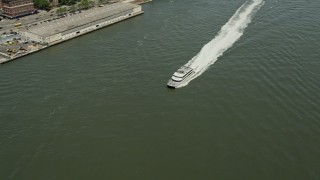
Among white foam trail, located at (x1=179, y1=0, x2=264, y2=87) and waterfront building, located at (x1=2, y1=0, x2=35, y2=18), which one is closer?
white foam trail, located at (x1=179, y1=0, x2=264, y2=87)

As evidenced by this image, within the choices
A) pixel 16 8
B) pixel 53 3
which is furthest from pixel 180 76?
pixel 53 3

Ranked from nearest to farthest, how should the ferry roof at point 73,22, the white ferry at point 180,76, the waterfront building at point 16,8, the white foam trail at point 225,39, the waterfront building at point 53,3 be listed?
1. the white ferry at point 180,76
2. the white foam trail at point 225,39
3. the ferry roof at point 73,22
4. the waterfront building at point 16,8
5. the waterfront building at point 53,3

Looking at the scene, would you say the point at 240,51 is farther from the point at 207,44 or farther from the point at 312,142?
the point at 312,142

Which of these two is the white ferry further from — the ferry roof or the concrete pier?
the ferry roof

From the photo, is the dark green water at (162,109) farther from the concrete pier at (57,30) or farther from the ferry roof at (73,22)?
the ferry roof at (73,22)

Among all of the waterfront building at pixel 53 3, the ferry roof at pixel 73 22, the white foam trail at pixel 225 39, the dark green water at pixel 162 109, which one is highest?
the waterfront building at pixel 53 3

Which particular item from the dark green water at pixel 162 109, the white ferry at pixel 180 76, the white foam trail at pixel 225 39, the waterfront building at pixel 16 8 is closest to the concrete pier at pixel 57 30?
the dark green water at pixel 162 109

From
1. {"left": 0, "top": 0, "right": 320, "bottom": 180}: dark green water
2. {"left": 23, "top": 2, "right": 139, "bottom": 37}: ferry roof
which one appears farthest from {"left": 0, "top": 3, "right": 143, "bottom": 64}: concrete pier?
{"left": 0, "top": 0, "right": 320, "bottom": 180}: dark green water
